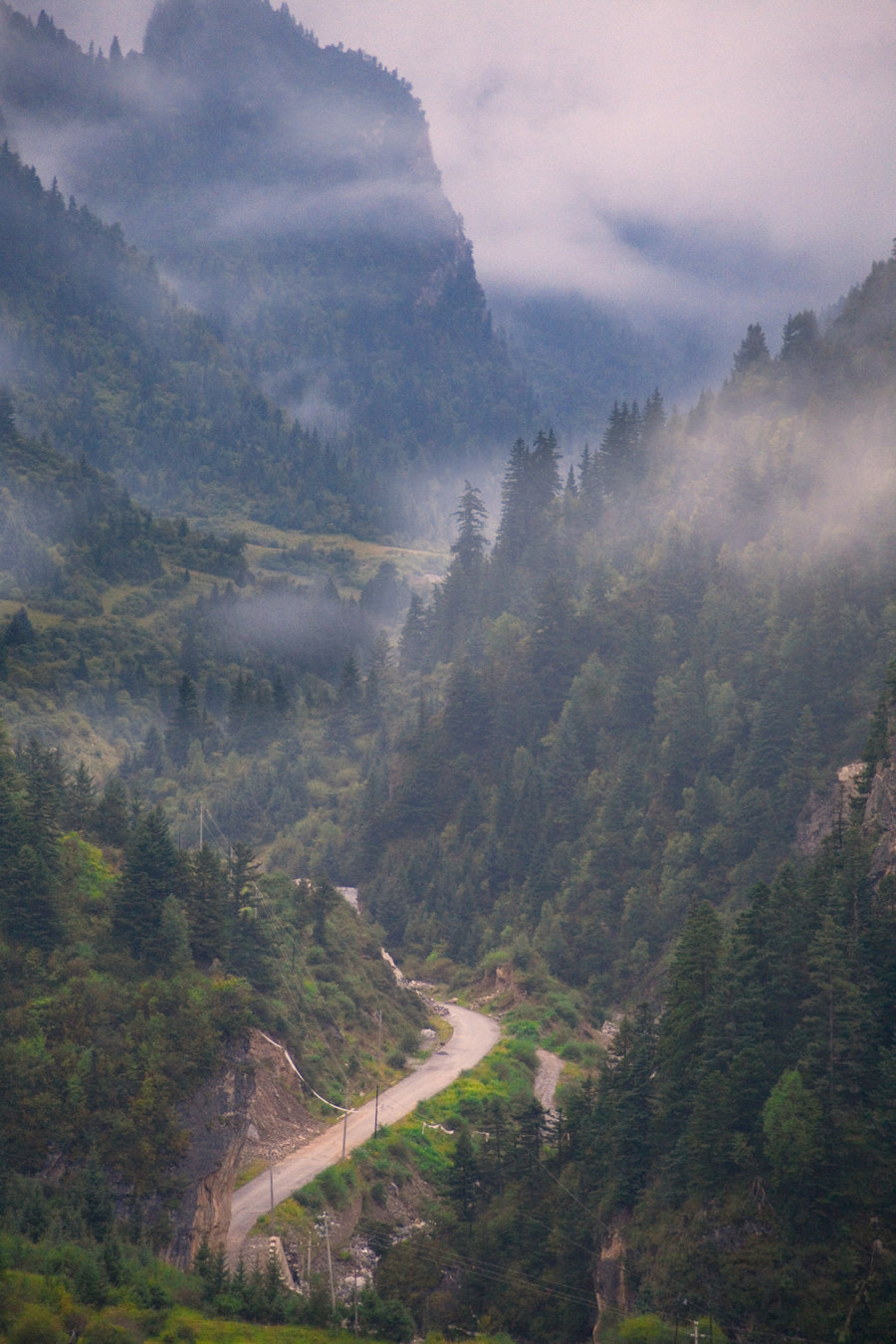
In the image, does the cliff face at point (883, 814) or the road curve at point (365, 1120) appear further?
the cliff face at point (883, 814)

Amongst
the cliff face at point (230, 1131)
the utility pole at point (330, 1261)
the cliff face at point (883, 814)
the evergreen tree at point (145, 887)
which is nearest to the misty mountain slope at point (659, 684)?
the cliff face at point (883, 814)

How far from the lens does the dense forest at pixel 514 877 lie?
50469 mm

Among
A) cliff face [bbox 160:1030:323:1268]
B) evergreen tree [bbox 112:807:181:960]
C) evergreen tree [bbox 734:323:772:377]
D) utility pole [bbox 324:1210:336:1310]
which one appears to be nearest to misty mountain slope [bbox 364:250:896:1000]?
evergreen tree [bbox 734:323:772:377]

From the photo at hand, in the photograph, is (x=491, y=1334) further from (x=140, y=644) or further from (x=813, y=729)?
(x=140, y=644)

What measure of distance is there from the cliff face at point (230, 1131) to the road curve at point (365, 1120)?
932mm

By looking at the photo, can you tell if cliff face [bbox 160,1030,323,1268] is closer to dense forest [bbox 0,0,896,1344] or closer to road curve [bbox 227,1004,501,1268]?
dense forest [bbox 0,0,896,1344]

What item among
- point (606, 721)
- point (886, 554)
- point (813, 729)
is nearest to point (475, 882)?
point (606, 721)

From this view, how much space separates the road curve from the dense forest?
147cm

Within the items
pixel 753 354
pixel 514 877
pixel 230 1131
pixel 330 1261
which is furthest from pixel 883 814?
pixel 753 354

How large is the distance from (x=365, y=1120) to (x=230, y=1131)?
13.7m

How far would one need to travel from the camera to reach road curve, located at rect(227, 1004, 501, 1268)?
58.4 metres

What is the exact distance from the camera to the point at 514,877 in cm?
11294

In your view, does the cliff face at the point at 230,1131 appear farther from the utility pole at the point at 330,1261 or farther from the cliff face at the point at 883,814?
the cliff face at the point at 883,814

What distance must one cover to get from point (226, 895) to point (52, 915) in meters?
12.0
